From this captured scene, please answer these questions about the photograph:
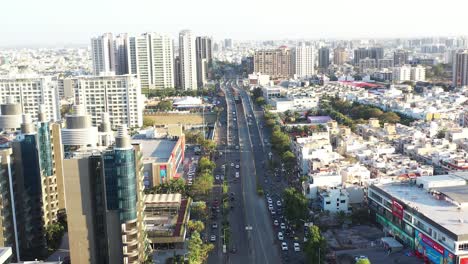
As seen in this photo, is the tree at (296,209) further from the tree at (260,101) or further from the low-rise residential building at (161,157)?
the tree at (260,101)

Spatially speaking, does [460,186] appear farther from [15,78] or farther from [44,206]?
[15,78]

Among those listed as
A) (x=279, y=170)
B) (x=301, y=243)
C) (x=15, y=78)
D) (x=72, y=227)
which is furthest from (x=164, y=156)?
(x=15, y=78)

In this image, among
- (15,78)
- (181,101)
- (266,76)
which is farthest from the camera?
(266,76)

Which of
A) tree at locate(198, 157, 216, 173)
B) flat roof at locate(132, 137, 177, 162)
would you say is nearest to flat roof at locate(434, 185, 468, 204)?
tree at locate(198, 157, 216, 173)

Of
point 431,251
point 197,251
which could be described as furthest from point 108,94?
point 431,251

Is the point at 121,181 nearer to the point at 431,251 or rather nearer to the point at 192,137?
the point at 431,251

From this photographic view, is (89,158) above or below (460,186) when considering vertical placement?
above

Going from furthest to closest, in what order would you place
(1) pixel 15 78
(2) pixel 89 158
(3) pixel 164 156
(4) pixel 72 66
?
(4) pixel 72 66 < (1) pixel 15 78 < (3) pixel 164 156 < (2) pixel 89 158

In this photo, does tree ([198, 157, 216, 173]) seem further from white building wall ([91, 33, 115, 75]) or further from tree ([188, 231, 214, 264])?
white building wall ([91, 33, 115, 75])
